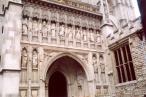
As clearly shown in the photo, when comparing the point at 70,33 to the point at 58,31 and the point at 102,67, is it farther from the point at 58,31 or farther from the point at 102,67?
the point at 102,67

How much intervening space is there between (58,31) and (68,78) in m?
2.87

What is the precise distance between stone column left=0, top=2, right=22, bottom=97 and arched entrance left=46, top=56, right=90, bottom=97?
2.64 meters

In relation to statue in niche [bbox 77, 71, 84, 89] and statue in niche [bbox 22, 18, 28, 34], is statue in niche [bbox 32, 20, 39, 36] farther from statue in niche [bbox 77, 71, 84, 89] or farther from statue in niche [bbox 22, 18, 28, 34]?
statue in niche [bbox 77, 71, 84, 89]

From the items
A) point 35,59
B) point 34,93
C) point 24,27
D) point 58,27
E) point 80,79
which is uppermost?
point 58,27

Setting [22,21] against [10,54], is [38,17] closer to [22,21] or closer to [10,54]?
[22,21]

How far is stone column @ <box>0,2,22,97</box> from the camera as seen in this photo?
716 cm

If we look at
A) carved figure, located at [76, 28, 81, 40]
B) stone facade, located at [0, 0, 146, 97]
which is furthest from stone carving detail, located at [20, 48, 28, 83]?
carved figure, located at [76, 28, 81, 40]

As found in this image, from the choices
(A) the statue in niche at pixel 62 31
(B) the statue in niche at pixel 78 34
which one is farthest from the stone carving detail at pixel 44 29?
(B) the statue in niche at pixel 78 34

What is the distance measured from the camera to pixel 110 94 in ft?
31.4

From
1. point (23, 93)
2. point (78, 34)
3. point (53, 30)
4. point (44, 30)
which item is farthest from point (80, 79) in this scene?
point (23, 93)

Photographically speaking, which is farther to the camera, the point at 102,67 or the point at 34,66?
the point at 102,67

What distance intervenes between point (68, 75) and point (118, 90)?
2999 millimetres

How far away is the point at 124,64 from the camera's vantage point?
9.08 m

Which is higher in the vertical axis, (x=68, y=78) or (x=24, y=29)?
(x=24, y=29)
